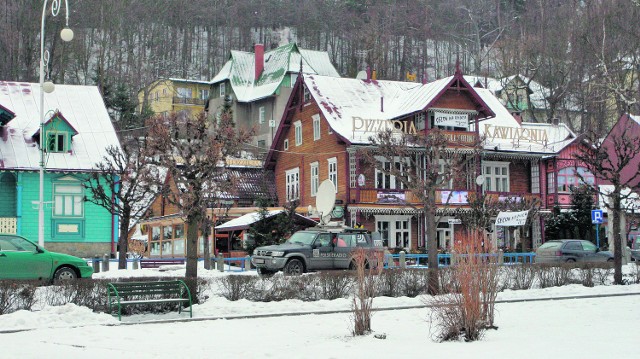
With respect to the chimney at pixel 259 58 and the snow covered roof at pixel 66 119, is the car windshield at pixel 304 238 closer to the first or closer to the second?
the snow covered roof at pixel 66 119

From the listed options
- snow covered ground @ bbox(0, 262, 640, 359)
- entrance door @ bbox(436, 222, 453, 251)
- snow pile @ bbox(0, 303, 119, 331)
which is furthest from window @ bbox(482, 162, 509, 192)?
snow pile @ bbox(0, 303, 119, 331)

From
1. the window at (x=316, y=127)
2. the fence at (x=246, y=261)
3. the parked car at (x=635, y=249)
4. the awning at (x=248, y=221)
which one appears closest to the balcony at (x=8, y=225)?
the fence at (x=246, y=261)

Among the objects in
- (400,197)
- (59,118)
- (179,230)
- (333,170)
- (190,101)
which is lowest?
(179,230)

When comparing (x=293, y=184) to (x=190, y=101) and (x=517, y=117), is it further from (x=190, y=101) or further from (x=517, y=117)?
(x=190, y=101)

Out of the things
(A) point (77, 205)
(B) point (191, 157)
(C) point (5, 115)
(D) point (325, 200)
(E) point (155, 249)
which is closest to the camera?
(B) point (191, 157)

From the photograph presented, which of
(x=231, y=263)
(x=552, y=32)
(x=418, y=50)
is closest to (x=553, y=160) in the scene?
(x=231, y=263)

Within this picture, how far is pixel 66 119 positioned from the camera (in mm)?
40438

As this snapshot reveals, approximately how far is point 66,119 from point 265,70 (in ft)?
147

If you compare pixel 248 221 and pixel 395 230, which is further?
pixel 395 230

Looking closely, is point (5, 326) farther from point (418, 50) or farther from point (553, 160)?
point (418, 50)

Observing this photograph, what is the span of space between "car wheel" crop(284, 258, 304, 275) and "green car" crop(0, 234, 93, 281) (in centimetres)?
705

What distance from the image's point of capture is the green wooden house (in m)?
38.7

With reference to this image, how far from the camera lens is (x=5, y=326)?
17438 millimetres

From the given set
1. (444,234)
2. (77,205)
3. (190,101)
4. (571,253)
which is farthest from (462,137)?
(190,101)
